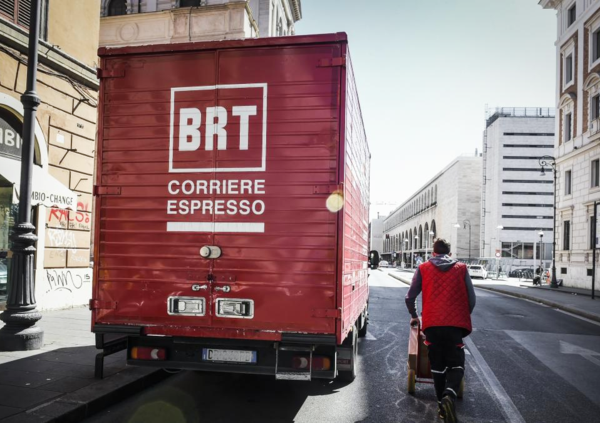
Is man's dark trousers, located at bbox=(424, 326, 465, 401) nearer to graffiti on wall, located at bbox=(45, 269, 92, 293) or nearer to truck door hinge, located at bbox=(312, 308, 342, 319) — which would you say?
truck door hinge, located at bbox=(312, 308, 342, 319)

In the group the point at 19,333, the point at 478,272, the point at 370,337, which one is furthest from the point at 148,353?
the point at 478,272

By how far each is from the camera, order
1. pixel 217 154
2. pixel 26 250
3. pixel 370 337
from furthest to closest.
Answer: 1. pixel 370 337
2. pixel 26 250
3. pixel 217 154

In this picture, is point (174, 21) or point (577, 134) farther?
point (577, 134)

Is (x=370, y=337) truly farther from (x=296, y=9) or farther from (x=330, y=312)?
(x=296, y=9)

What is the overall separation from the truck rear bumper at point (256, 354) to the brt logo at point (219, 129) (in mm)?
1645

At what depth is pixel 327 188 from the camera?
15.4ft

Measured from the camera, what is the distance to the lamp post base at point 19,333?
6.85 meters

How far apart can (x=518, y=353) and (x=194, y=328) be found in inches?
252

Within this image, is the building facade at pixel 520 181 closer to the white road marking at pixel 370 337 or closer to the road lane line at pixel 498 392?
the white road marking at pixel 370 337

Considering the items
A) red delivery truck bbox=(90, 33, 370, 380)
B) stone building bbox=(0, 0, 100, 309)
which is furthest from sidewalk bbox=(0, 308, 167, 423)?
stone building bbox=(0, 0, 100, 309)

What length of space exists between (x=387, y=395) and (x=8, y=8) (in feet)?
32.0

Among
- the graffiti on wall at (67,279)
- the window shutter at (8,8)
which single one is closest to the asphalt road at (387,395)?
the graffiti on wall at (67,279)

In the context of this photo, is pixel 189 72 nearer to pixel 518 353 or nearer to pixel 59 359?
pixel 59 359

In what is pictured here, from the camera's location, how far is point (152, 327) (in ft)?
16.2
